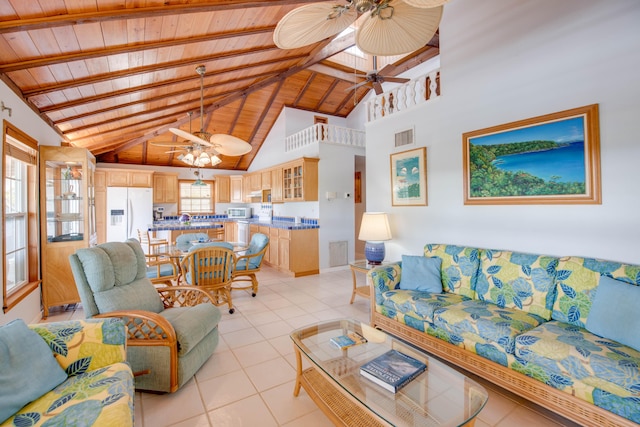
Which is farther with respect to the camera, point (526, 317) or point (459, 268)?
point (459, 268)

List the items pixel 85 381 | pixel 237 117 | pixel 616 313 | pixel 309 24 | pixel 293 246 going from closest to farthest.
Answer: pixel 85 381
pixel 309 24
pixel 616 313
pixel 293 246
pixel 237 117

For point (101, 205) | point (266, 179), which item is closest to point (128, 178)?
point (101, 205)

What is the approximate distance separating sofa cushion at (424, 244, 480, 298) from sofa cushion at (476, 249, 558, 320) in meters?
0.06

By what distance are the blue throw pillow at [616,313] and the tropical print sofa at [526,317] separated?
1.0 inches

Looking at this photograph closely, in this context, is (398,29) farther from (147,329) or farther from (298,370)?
(147,329)

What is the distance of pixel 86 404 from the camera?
132 centimetres

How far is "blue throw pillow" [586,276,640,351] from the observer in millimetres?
1773

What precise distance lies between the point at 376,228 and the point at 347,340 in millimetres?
2056

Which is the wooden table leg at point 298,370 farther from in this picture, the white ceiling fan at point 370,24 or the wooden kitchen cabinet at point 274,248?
the wooden kitchen cabinet at point 274,248

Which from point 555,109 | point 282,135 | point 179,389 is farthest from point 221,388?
point 282,135

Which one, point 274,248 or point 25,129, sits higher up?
point 25,129

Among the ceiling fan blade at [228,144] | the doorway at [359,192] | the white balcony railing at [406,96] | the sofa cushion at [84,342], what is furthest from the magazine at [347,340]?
the doorway at [359,192]

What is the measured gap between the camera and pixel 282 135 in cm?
734

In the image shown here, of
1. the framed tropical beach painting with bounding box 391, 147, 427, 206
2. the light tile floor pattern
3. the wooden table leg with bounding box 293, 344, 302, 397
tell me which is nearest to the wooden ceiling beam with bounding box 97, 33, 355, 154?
the framed tropical beach painting with bounding box 391, 147, 427, 206
